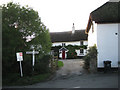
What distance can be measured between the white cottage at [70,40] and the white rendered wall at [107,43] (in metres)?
21.0

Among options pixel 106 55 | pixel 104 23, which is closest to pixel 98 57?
pixel 106 55

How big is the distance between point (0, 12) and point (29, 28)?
2.79 meters

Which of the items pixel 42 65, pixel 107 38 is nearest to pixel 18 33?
pixel 42 65

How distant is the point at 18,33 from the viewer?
13.0 m

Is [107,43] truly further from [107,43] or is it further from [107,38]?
[107,38]

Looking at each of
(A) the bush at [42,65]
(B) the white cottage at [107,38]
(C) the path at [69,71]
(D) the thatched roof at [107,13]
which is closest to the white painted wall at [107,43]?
(B) the white cottage at [107,38]

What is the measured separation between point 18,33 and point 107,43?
844cm

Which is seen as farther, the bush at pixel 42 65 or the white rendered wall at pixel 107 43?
the white rendered wall at pixel 107 43

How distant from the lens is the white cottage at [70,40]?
36.4 metres

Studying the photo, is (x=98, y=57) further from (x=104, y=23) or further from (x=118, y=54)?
(x=104, y=23)

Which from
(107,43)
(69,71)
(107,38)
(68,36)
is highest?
(68,36)

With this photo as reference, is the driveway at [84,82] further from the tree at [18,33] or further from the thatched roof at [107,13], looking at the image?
the thatched roof at [107,13]

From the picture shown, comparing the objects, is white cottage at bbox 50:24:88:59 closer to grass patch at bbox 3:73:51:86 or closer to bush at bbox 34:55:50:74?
bush at bbox 34:55:50:74

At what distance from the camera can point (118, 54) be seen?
14320 millimetres
